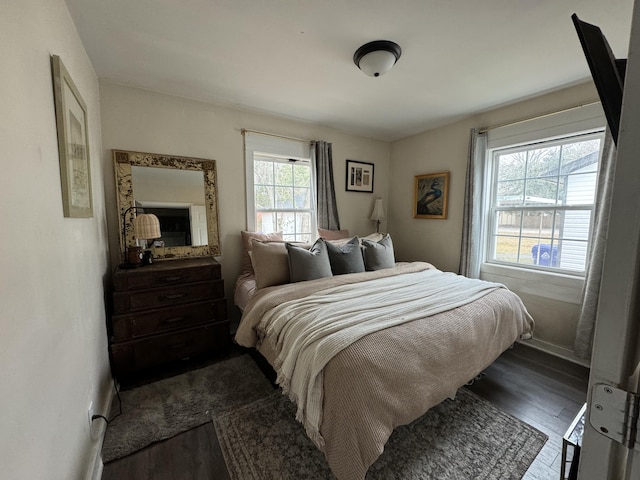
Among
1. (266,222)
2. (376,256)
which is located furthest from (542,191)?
(266,222)

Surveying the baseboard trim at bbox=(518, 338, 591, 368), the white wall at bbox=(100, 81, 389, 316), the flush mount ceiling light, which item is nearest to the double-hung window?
the baseboard trim at bbox=(518, 338, 591, 368)

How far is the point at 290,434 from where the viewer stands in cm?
157

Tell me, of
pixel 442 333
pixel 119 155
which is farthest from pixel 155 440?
pixel 119 155

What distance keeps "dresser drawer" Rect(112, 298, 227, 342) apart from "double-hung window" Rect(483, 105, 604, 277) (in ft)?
9.89

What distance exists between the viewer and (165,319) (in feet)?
7.09

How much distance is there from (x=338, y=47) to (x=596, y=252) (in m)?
2.61

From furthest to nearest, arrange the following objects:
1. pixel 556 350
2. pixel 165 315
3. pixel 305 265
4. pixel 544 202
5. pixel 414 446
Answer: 1. pixel 544 202
2. pixel 556 350
3. pixel 305 265
4. pixel 165 315
5. pixel 414 446

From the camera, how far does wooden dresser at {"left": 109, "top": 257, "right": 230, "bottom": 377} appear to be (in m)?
2.01

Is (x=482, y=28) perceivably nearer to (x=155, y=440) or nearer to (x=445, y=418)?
(x=445, y=418)

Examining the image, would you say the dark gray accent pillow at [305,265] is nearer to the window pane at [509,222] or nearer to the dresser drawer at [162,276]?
the dresser drawer at [162,276]

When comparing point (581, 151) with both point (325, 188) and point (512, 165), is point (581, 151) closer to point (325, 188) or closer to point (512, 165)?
point (512, 165)

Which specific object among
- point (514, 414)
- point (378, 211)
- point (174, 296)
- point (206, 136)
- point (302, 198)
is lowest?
point (514, 414)

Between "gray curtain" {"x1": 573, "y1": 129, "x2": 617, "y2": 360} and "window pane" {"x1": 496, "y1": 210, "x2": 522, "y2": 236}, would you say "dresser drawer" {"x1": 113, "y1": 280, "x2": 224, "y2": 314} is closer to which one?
"window pane" {"x1": 496, "y1": 210, "x2": 522, "y2": 236}

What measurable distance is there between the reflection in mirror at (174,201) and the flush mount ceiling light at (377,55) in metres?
1.81
